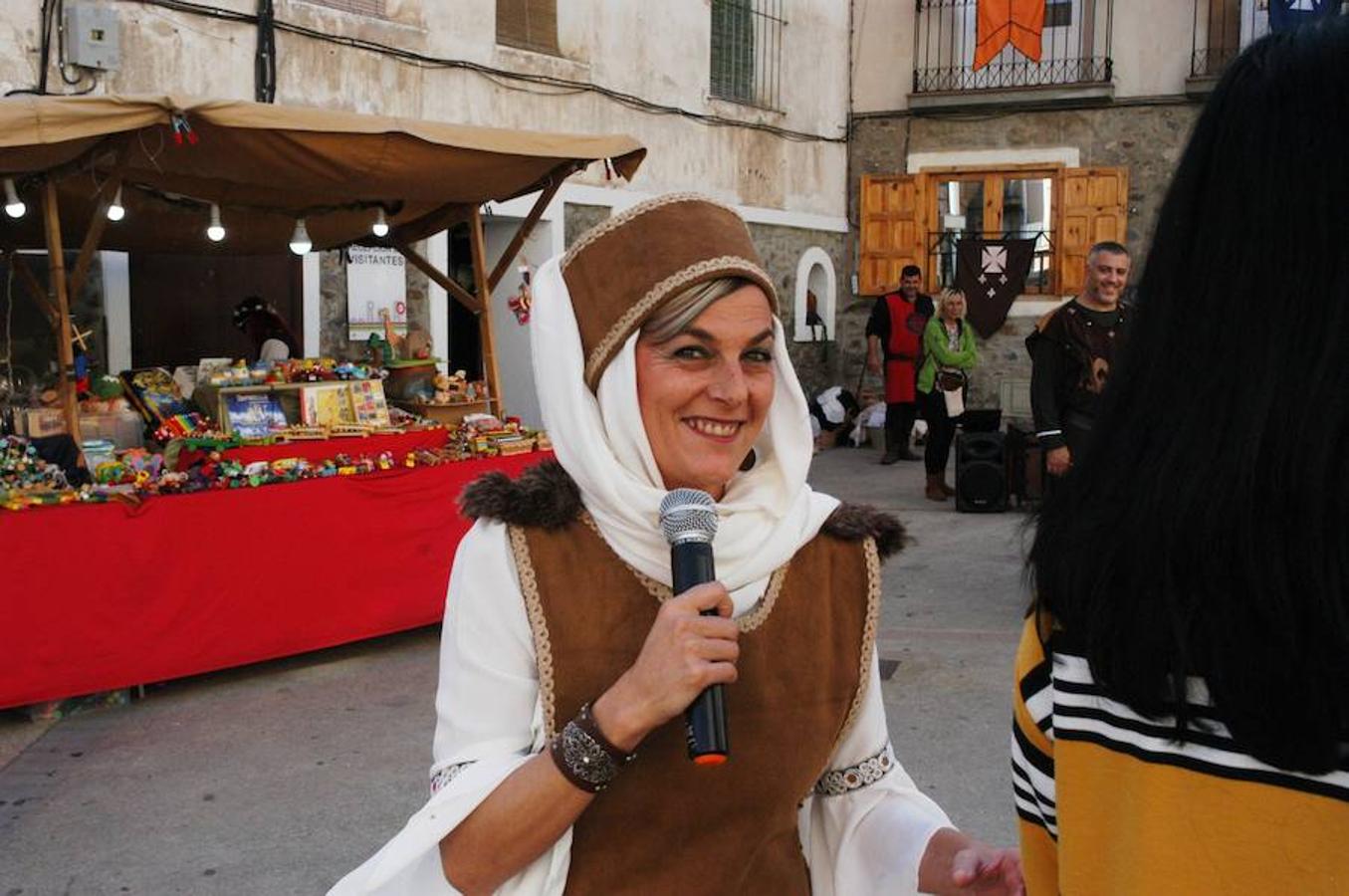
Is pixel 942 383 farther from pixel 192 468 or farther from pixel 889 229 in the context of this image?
pixel 192 468

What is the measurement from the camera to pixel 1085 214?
1670 centimetres

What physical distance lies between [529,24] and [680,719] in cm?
1221

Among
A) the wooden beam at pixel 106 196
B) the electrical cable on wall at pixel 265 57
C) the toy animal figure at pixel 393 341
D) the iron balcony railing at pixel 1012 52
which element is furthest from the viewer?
the iron balcony railing at pixel 1012 52

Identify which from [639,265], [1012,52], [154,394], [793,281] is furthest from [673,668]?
[1012,52]

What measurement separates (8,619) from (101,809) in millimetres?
1125

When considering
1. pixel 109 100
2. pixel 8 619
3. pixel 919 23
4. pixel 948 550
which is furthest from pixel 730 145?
pixel 8 619

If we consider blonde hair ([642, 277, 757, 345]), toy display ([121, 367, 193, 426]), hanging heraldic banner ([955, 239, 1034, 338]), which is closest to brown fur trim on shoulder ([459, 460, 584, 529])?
blonde hair ([642, 277, 757, 345])

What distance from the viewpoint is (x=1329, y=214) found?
958 millimetres

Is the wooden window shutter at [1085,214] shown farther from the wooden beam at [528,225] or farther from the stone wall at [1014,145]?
the wooden beam at [528,225]

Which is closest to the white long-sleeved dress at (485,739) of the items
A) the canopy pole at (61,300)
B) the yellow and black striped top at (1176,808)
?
the yellow and black striped top at (1176,808)

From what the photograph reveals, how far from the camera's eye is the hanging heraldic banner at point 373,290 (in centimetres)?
1125

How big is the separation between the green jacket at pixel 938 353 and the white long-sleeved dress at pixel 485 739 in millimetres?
9812

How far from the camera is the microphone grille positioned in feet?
5.18

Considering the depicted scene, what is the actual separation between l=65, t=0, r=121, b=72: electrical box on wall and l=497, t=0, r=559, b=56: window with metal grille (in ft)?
13.5
